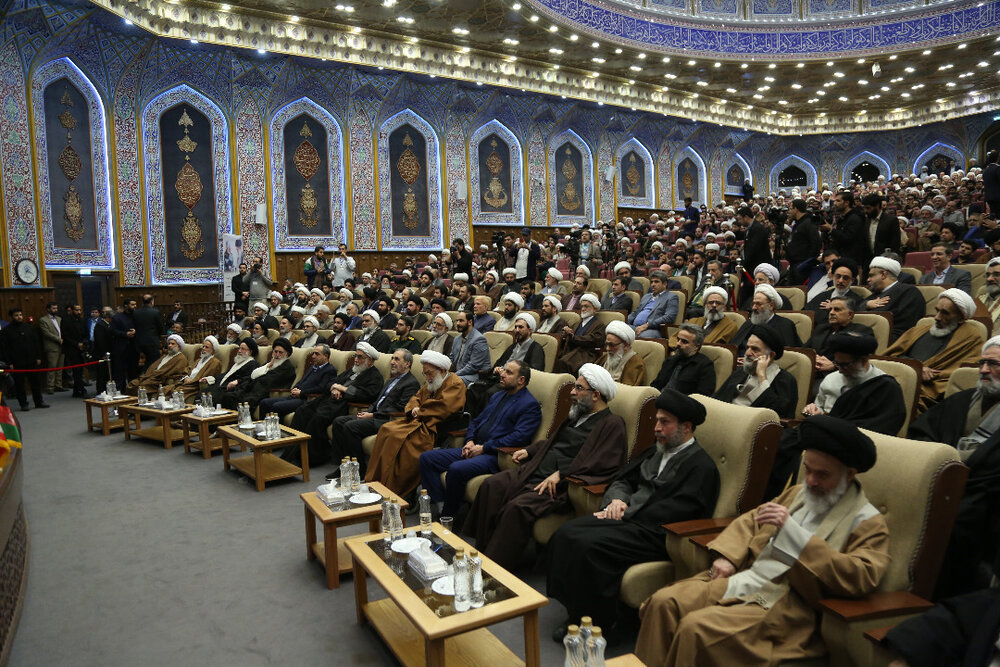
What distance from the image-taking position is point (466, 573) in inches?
102

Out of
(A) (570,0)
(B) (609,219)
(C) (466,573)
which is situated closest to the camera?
(C) (466,573)

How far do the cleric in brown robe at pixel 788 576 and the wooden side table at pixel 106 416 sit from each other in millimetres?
7528

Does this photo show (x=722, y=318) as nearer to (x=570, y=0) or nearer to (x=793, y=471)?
(x=793, y=471)

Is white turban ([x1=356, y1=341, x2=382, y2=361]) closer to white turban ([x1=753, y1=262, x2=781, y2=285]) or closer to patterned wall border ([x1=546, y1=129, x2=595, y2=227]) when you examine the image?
white turban ([x1=753, y1=262, x2=781, y2=285])

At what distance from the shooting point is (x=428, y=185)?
18312 mm

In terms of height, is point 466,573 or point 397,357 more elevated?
A: point 397,357

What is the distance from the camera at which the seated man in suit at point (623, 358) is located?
205 inches

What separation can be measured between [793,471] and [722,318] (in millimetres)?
2692

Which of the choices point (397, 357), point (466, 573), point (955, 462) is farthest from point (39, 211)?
point (955, 462)

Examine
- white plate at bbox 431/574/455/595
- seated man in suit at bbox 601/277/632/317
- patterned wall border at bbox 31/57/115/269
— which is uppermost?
patterned wall border at bbox 31/57/115/269

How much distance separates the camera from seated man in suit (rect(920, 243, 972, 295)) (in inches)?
231

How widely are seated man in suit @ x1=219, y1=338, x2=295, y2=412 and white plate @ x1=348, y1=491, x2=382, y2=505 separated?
420 cm

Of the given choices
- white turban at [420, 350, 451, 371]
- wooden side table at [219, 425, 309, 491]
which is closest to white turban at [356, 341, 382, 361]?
wooden side table at [219, 425, 309, 491]

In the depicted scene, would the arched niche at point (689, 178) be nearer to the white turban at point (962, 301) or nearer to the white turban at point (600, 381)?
the white turban at point (962, 301)
